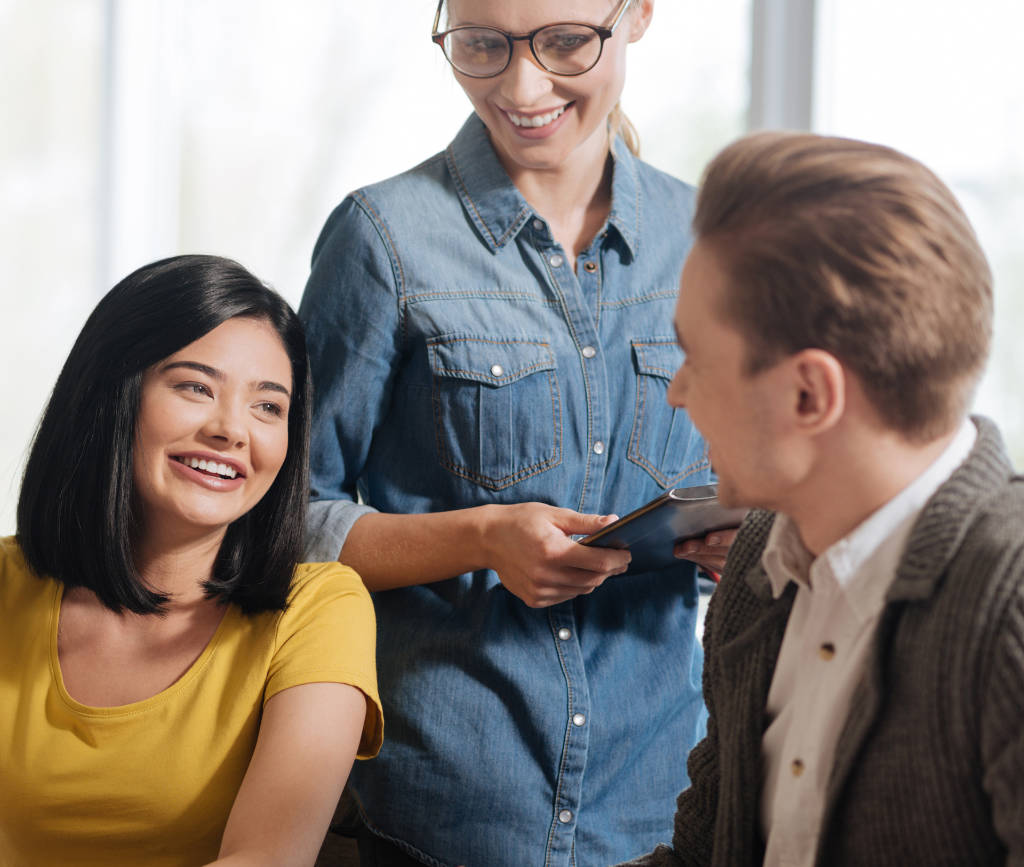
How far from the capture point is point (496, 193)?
1.55m

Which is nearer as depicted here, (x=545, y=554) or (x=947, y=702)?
(x=947, y=702)

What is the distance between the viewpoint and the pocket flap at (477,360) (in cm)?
148

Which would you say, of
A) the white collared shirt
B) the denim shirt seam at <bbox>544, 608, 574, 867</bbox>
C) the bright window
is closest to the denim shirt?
the denim shirt seam at <bbox>544, 608, 574, 867</bbox>

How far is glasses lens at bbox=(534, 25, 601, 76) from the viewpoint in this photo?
4.65 ft

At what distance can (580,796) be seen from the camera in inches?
58.6

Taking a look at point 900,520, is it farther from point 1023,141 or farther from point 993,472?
point 1023,141

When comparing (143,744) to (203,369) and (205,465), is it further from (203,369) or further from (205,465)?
(203,369)

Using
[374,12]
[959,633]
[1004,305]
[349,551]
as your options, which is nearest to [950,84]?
[1004,305]

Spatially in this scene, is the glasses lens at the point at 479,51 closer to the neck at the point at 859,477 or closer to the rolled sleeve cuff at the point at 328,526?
the rolled sleeve cuff at the point at 328,526

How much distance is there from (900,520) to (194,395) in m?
0.91

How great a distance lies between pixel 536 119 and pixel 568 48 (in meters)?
0.10

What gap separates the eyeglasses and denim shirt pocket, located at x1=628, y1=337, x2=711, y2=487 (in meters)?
0.38

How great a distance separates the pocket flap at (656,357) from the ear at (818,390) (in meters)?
0.66

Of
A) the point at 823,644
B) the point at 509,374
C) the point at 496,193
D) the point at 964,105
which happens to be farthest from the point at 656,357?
the point at 964,105
